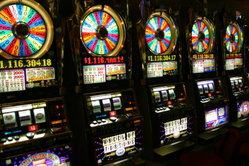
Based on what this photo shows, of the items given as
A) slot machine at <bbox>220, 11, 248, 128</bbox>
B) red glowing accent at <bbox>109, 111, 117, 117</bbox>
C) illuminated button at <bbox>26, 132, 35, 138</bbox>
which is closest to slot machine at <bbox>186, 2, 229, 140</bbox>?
slot machine at <bbox>220, 11, 248, 128</bbox>

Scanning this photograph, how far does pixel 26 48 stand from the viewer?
2527mm

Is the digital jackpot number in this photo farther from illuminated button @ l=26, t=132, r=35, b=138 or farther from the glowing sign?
the glowing sign

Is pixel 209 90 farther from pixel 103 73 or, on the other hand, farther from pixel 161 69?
pixel 103 73

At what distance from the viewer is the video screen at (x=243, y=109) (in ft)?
16.7

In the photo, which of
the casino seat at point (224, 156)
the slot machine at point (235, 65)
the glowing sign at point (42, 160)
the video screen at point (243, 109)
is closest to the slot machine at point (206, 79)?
the slot machine at point (235, 65)

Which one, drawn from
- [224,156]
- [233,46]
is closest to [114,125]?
[224,156]

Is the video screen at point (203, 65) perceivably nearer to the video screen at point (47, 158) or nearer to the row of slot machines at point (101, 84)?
the row of slot machines at point (101, 84)

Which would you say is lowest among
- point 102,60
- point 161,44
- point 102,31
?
point 102,60

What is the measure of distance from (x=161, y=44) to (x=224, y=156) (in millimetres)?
1888

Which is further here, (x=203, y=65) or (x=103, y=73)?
(x=203, y=65)

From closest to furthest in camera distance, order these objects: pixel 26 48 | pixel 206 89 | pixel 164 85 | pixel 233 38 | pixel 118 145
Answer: pixel 26 48, pixel 118 145, pixel 164 85, pixel 206 89, pixel 233 38

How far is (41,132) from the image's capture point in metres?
2.55

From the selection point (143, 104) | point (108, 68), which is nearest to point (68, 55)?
point (108, 68)

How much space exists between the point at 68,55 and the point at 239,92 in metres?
3.82
